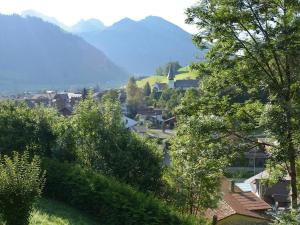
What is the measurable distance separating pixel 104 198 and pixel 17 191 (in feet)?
18.1

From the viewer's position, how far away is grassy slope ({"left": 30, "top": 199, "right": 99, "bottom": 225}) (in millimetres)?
11719

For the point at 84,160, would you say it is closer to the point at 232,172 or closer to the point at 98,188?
the point at 98,188

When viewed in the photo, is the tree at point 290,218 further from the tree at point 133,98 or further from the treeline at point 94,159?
the tree at point 133,98

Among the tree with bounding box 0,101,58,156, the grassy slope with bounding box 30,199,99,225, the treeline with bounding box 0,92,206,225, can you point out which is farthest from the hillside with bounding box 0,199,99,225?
the tree with bounding box 0,101,58,156

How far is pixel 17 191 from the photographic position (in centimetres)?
913

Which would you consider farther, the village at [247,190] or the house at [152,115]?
the house at [152,115]

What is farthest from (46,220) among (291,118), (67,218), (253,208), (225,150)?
(253,208)

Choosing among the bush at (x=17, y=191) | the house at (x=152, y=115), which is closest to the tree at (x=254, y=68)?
the bush at (x=17, y=191)

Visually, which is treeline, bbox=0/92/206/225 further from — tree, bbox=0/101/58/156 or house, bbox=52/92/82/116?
house, bbox=52/92/82/116

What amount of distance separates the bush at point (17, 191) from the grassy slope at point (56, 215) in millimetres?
1689

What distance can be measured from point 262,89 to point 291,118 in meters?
2.20

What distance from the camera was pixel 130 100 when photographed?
100 meters

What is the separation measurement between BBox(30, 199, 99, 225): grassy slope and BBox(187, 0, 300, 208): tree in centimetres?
499

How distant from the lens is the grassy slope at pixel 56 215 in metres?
11.7
